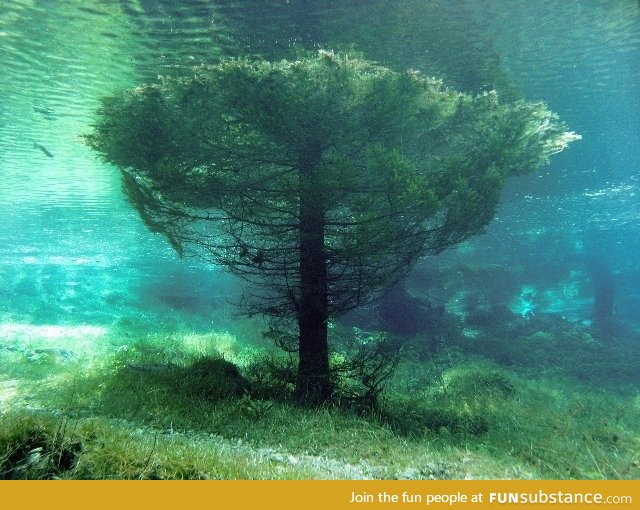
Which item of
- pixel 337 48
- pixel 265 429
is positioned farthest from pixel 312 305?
pixel 337 48

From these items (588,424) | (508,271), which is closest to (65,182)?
(588,424)

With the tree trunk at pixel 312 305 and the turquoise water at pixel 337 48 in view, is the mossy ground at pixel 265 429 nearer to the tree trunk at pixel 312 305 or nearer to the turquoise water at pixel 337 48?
the tree trunk at pixel 312 305

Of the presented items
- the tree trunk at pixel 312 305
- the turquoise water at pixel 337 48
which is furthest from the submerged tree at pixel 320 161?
the turquoise water at pixel 337 48

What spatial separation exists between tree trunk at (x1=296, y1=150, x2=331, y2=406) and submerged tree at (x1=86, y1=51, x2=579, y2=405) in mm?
26

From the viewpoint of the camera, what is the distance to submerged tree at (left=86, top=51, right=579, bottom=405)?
7852mm

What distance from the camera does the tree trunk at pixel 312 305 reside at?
8.61 metres

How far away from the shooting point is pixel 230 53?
1081 cm

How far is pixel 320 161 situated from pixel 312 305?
314 cm

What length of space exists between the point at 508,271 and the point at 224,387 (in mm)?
43583

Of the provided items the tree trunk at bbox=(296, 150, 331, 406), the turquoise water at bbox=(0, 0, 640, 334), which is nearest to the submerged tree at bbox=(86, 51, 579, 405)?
the tree trunk at bbox=(296, 150, 331, 406)

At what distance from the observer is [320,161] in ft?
29.0

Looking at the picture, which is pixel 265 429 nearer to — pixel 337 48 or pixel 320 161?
pixel 320 161

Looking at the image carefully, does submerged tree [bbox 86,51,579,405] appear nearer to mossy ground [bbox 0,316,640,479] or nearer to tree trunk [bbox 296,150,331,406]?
tree trunk [bbox 296,150,331,406]

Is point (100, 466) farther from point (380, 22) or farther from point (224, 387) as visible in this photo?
point (380, 22)
